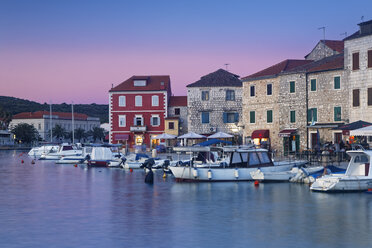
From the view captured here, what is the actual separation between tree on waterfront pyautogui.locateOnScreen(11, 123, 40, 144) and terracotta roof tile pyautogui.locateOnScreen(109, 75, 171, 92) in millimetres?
63158

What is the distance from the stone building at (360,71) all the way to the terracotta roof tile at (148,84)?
131 feet

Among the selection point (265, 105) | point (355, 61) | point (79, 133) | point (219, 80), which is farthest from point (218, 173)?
point (79, 133)

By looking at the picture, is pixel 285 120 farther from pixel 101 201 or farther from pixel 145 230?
pixel 145 230

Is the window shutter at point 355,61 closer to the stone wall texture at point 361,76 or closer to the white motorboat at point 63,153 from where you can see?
the stone wall texture at point 361,76

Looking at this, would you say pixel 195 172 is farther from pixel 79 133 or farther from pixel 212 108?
pixel 79 133

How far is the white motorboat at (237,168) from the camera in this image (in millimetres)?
36344

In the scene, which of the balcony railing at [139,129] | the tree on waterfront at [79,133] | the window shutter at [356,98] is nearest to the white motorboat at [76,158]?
the balcony railing at [139,129]

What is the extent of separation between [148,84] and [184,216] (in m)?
65.2

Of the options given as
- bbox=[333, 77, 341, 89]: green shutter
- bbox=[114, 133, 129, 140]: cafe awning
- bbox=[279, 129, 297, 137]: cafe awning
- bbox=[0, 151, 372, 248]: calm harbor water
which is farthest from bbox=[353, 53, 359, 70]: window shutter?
bbox=[114, 133, 129, 140]: cafe awning

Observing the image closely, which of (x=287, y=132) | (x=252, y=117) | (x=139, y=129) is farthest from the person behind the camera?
(x=139, y=129)

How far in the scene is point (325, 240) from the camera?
18078mm

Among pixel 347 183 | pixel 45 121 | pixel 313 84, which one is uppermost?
pixel 45 121

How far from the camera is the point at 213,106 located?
3068 inches

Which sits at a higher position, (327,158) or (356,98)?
(356,98)
